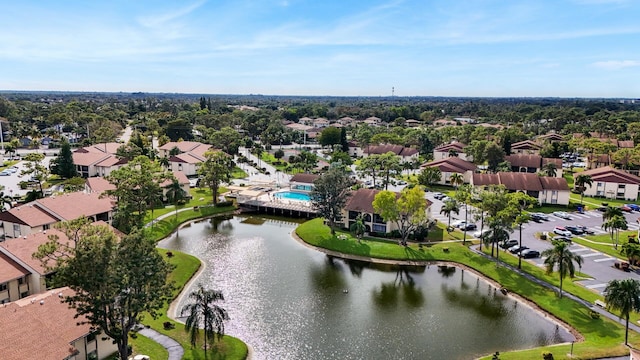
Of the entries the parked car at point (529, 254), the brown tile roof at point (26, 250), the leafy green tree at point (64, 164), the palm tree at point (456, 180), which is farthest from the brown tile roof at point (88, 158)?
the parked car at point (529, 254)

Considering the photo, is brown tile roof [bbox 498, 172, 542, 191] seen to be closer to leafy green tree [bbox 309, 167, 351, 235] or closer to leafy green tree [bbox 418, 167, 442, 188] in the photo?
leafy green tree [bbox 418, 167, 442, 188]

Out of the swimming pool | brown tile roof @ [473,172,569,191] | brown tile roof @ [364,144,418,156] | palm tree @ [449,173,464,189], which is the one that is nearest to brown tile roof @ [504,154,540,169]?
brown tile roof @ [473,172,569,191]

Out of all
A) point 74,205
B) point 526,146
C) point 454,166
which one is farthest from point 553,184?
point 74,205

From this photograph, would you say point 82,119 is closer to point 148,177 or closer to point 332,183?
point 148,177

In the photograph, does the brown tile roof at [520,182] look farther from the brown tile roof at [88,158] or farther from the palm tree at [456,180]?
the brown tile roof at [88,158]

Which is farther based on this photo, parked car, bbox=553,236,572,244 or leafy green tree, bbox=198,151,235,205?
leafy green tree, bbox=198,151,235,205

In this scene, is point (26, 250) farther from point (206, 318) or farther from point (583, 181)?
point (583, 181)
